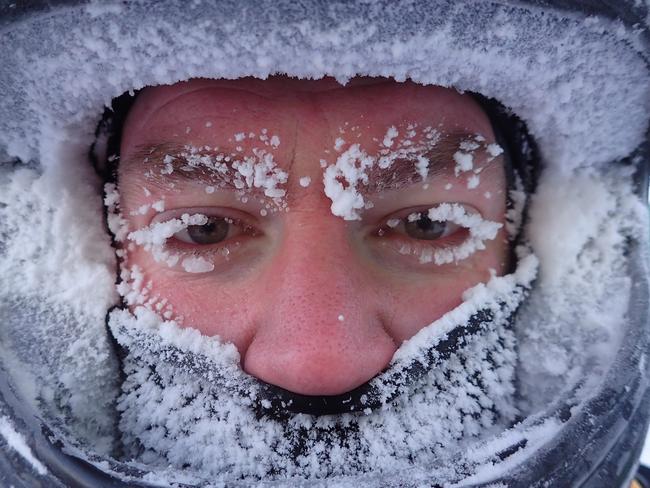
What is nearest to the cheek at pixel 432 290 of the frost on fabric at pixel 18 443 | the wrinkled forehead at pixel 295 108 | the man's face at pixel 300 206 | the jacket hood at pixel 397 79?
the man's face at pixel 300 206

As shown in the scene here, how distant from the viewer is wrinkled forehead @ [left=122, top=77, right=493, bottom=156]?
0.78 m

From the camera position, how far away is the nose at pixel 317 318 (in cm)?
75

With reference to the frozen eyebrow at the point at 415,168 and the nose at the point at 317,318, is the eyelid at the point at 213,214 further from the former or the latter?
the frozen eyebrow at the point at 415,168

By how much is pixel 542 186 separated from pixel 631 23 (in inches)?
15.3

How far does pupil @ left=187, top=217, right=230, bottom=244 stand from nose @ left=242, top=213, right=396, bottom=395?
0.42 feet

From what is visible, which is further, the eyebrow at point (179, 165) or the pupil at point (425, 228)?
the pupil at point (425, 228)

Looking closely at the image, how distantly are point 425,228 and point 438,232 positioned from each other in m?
0.03

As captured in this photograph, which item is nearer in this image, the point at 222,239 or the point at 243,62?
the point at 243,62

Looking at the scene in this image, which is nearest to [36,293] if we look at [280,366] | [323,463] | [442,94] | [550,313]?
[280,366]

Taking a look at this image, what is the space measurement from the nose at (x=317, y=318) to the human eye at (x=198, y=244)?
→ 86 mm

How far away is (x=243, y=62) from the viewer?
2.16 ft

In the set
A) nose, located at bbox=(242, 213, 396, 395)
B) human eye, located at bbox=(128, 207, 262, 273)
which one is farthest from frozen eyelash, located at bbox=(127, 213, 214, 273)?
nose, located at bbox=(242, 213, 396, 395)

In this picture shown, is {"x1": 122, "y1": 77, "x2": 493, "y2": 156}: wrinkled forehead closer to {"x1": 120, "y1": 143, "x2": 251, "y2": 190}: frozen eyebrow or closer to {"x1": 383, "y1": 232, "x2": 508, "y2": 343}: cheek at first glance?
{"x1": 120, "y1": 143, "x2": 251, "y2": 190}: frozen eyebrow

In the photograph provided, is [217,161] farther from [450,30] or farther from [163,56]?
[450,30]
